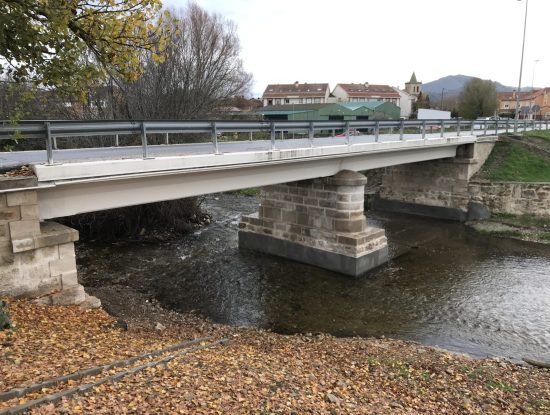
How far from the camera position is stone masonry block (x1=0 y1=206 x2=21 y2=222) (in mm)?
7180

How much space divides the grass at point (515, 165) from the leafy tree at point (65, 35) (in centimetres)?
2210

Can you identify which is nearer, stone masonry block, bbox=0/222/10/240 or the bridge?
stone masonry block, bbox=0/222/10/240

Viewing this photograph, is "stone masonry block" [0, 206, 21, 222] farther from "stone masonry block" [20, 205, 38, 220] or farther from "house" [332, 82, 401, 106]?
"house" [332, 82, 401, 106]

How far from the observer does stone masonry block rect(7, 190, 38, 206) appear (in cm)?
724

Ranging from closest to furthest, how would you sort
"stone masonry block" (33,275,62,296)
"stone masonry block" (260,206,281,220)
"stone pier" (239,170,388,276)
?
1. "stone masonry block" (33,275,62,296)
2. "stone pier" (239,170,388,276)
3. "stone masonry block" (260,206,281,220)

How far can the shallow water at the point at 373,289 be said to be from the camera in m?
10.9

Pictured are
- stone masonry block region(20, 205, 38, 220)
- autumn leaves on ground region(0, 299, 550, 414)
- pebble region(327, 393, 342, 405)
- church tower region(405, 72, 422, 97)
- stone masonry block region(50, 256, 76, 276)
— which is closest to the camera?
autumn leaves on ground region(0, 299, 550, 414)

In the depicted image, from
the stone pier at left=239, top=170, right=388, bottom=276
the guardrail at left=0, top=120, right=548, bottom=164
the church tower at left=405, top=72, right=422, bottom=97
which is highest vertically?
the church tower at left=405, top=72, right=422, bottom=97

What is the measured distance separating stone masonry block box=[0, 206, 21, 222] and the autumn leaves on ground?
1.43 m

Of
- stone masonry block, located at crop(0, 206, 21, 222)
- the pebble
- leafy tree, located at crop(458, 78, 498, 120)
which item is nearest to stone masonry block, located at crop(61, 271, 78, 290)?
stone masonry block, located at crop(0, 206, 21, 222)

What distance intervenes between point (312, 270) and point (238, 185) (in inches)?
200

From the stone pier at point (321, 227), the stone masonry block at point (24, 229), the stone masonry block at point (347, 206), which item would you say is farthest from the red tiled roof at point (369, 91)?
the stone masonry block at point (24, 229)

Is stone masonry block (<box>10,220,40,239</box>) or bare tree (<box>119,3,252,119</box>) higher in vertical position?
bare tree (<box>119,3,252,119</box>)

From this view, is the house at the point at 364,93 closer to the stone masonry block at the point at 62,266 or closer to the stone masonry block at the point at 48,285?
the stone masonry block at the point at 62,266
